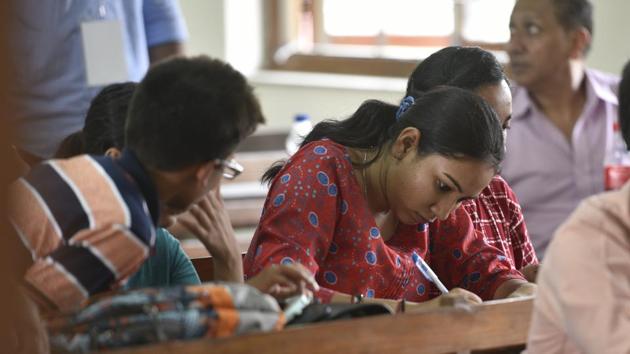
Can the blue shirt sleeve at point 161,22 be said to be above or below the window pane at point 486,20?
above

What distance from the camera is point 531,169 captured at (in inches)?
138

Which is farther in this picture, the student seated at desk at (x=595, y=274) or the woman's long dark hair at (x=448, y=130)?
the woman's long dark hair at (x=448, y=130)

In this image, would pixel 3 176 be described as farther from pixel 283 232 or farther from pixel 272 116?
pixel 272 116

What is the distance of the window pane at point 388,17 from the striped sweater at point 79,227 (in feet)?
12.7

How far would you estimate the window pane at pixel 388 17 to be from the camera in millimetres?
5281

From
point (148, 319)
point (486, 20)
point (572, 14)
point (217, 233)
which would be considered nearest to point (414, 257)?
point (217, 233)

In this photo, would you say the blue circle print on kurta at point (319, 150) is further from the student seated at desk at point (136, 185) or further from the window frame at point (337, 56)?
the window frame at point (337, 56)

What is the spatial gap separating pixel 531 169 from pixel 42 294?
229cm

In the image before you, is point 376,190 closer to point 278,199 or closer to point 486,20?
point 278,199

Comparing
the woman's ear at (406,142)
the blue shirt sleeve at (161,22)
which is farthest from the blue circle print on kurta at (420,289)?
the blue shirt sleeve at (161,22)

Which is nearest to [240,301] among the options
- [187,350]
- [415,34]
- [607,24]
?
[187,350]

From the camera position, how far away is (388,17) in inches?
216

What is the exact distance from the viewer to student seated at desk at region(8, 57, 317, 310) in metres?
1.46

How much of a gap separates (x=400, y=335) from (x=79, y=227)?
18.4 inches
